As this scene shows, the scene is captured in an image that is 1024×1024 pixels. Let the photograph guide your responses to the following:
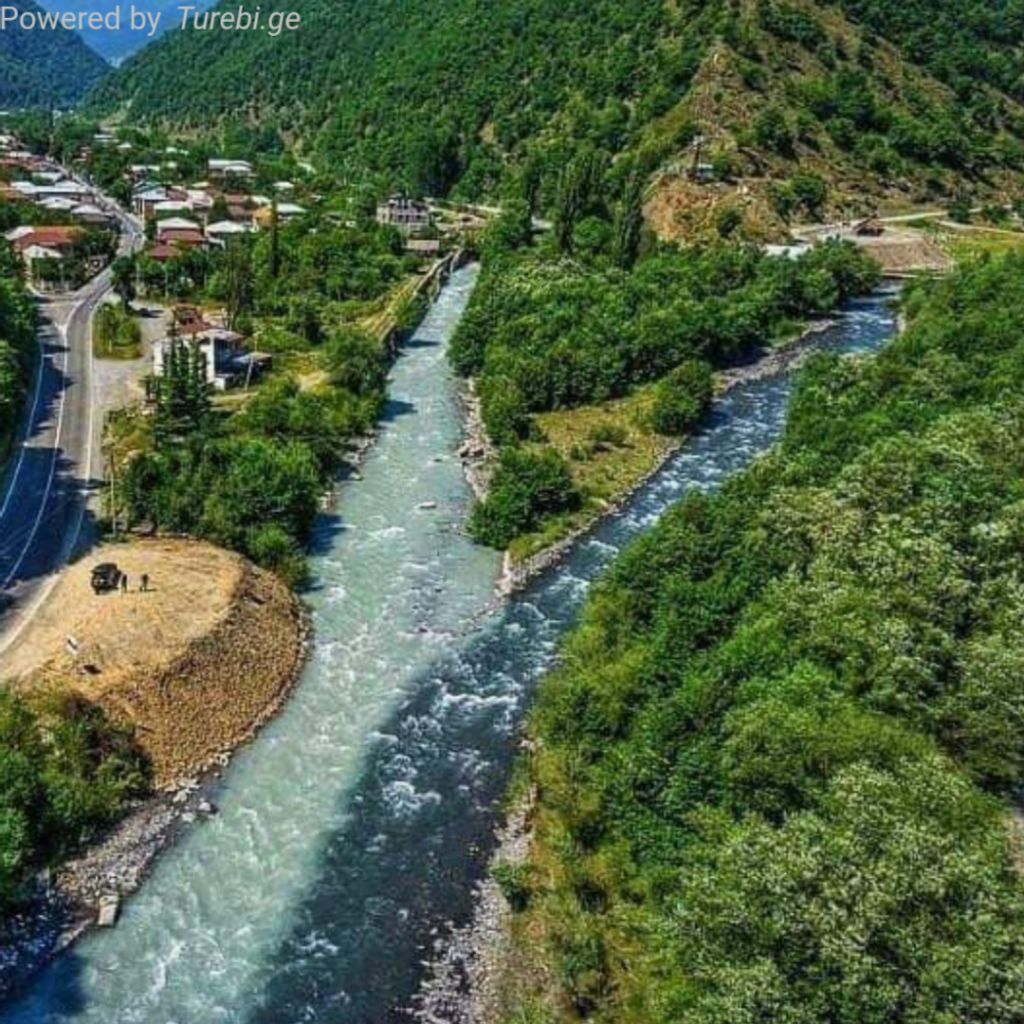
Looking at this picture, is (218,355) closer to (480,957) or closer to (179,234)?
(179,234)

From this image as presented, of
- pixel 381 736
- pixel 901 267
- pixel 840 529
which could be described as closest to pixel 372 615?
pixel 381 736

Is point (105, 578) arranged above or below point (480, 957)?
above

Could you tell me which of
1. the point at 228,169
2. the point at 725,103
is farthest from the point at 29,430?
the point at 228,169

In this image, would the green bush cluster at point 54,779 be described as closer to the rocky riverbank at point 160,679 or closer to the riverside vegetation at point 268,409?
the rocky riverbank at point 160,679

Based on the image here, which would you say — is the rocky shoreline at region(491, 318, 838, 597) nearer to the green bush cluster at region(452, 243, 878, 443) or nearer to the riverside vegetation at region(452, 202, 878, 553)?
the riverside vegetation at region(452, 202, 878, 553)

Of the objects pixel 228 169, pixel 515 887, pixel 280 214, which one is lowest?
pixel 515 887

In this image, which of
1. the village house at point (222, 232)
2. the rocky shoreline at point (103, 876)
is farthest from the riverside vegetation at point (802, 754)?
the village house at point (222, 232)

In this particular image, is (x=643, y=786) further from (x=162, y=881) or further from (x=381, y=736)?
(x=162, y=881)
